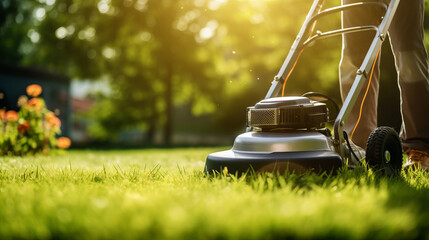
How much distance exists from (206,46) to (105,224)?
1525cm

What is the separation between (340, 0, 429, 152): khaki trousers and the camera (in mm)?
3033

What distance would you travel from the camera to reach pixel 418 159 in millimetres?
3066

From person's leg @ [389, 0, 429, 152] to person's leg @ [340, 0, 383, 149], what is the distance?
19 centimetres

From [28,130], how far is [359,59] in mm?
4039

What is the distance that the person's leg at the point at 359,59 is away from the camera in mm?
3209

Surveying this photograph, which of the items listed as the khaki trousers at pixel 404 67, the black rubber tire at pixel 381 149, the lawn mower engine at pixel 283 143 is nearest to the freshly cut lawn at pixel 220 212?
the lawn mower engine at pixel 283 143

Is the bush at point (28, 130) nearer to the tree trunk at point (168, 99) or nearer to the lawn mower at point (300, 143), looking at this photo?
the lawn mower at point (300, 143)

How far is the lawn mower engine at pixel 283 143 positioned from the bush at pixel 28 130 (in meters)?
3.64

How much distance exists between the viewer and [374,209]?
59.6 inches

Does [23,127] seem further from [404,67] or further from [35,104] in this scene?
[404,67]

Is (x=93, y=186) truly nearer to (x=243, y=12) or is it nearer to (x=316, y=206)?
(x=316, y=206)

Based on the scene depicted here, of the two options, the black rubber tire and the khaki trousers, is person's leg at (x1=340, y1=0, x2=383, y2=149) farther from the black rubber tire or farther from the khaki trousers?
the black rubber tire

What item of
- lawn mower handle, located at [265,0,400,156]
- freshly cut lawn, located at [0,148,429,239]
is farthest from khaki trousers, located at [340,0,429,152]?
freshly cut lawn, located at [0,148,429,239]

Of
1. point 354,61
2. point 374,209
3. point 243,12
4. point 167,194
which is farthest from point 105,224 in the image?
point 243,12
